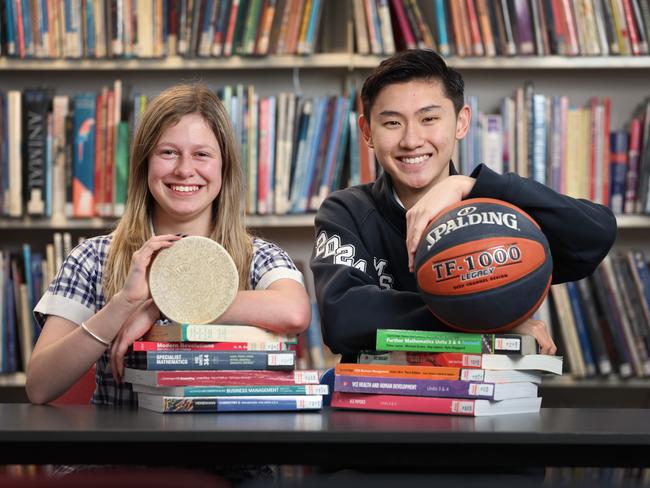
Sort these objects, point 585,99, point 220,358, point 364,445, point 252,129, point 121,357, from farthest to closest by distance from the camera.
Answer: point 585,99 < point 252,129 < point 121,357 < point 220,358 < point 364,445

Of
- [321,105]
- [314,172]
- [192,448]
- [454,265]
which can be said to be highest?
[321,105]

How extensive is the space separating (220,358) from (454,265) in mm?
404

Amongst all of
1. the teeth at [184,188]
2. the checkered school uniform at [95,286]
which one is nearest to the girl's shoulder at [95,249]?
the checkered school uniform at [95,286]

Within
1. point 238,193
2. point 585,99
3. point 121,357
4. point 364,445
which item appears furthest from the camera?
point 585,99

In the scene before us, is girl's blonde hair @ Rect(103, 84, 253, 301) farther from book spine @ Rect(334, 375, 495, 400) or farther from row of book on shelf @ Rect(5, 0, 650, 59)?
row of book on shelf @ Rect(5, 0, 650, 59)

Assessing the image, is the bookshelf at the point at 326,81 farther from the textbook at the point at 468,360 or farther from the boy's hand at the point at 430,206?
the textbook at the point at 468,360

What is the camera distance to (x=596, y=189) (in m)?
3.08

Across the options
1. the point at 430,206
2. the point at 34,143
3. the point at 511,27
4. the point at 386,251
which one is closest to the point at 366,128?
the point at 386,251

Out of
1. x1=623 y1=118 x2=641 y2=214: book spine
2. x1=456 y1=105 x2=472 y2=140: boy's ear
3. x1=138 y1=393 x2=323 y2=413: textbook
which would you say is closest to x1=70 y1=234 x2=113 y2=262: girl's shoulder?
x1=138 y1=393 x2=323 y2=413: textbook

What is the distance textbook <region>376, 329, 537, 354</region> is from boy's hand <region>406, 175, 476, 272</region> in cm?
15

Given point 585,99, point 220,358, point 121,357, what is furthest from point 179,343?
point 585,99

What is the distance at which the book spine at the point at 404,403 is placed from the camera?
1438 mm

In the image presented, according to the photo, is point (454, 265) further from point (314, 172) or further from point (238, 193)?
point (314, 172)

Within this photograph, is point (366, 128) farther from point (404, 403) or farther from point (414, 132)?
point (404, 403)
